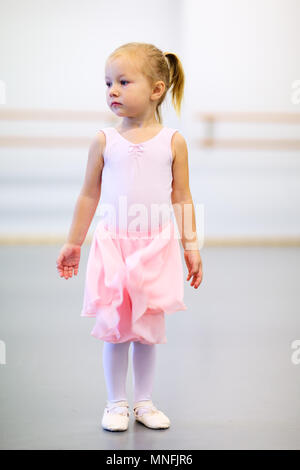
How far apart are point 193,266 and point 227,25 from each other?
3000 millimetres

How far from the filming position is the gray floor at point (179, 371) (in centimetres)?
114

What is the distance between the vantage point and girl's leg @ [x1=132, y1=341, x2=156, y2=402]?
124 centimetres

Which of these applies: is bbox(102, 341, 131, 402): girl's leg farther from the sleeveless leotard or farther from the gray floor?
the sleeveless leotard

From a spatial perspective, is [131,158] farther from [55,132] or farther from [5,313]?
[55,132]

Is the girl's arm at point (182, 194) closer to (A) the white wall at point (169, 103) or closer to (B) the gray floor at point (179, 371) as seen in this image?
(B) the gray floor at point (179, 371)

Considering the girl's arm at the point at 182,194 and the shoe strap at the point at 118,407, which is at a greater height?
the girl's arm at the point at 182,194

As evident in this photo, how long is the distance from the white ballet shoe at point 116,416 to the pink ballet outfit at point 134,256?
131 mm

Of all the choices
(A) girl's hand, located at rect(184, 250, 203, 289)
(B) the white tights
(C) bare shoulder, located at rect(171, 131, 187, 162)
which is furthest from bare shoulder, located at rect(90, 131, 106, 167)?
(B) the white tights

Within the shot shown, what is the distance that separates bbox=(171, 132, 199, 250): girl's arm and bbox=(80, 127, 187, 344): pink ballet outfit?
0.02m

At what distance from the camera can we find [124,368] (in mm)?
1231

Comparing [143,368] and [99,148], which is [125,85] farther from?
[143,368]

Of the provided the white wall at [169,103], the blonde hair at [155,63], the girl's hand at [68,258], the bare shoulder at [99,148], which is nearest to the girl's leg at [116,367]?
the girl's hand at [68,258]

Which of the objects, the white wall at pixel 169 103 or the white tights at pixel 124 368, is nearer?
the white tights at pixel 124 368
